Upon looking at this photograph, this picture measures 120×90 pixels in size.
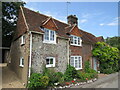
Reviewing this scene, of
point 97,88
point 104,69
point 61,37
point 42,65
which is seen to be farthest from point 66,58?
point 104,69

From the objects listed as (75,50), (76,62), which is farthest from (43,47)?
(76,62)

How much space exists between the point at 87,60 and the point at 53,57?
7.34m

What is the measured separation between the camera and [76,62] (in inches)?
535

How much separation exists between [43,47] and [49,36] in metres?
1.64

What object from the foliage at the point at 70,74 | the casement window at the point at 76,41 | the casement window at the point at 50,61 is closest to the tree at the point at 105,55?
the casement window at the point at 76,41

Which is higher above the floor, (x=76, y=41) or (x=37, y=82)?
(x=76, y=41)

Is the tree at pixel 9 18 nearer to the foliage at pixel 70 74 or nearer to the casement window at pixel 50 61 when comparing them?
the casement window at pixel 50 61

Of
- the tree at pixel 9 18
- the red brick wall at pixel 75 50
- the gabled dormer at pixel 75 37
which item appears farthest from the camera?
the tree at pixel 9 18

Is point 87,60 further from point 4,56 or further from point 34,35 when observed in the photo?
point 4,56

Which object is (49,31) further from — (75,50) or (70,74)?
(70,74)

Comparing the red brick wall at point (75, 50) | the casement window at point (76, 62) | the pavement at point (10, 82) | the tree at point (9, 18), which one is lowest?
the pavement at point (10, 82)

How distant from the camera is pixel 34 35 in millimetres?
9273

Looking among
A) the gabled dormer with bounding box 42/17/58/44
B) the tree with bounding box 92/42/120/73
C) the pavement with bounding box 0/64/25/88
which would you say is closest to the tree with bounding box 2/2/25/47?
the pavement with bounding box 0/64/25/88

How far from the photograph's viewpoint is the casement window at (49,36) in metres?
10.4
